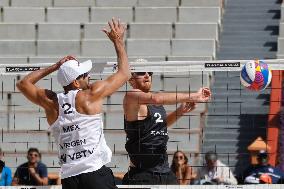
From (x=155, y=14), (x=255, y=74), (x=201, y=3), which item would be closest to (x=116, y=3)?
(x=155, y=14)

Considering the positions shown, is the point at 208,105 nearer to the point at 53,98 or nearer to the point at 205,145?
the point at 205,145

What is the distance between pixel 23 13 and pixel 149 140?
28.0 ft

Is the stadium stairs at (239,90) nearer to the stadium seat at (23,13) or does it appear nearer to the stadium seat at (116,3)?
the stadium seat at (116,3)

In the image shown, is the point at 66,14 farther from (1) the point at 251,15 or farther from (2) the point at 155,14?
(1) the point at 251,15

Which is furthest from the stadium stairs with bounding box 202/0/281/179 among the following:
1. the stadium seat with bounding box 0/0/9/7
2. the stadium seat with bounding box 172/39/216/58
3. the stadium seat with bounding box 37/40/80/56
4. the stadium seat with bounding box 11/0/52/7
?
the stadium seat with bounding box 0/0/9/7

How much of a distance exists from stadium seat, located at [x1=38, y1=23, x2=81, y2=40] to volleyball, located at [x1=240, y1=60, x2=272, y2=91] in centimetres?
736

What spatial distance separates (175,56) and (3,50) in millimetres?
2957

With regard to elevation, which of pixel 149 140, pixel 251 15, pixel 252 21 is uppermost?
pixel 251 15

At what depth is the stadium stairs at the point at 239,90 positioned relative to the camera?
14.6 meters

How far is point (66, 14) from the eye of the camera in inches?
656

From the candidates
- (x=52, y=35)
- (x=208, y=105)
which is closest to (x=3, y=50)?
(x=52, y=35)

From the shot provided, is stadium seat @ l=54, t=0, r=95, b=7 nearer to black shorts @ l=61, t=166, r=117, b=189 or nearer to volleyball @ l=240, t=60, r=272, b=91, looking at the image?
volleyball @ l=240, t=60, r=272, b=91

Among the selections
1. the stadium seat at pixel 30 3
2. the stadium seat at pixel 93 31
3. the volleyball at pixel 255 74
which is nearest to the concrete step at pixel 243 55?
the stadium seat at pixel 93 31

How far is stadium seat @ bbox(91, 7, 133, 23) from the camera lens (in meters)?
16.4
